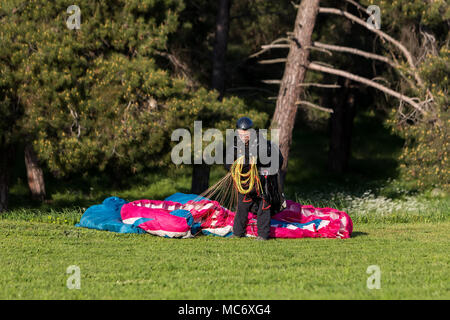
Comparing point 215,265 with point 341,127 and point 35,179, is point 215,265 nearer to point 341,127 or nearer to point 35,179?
point 35,179

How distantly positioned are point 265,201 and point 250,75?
9812mm

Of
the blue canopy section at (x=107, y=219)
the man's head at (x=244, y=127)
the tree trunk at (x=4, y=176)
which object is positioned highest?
the man's head at (x=244, y=127)

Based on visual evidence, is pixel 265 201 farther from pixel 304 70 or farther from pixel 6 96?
pixel 6 96

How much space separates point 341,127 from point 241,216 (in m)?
15.4

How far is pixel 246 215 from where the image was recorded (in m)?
9.08

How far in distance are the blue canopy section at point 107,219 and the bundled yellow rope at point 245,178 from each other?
1565 mm

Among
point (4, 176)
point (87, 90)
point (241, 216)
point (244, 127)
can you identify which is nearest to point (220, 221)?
point (241, 216)

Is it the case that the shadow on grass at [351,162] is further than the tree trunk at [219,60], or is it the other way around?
the shadow on grass at [351,162]

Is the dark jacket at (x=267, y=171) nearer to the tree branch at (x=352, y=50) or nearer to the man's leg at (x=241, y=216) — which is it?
the man's leg at (x=241, y=216)

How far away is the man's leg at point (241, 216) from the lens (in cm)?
901

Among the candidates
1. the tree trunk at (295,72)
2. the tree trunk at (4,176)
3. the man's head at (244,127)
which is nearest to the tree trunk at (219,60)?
the tree trunk at (295,72)

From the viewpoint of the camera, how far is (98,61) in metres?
13.6

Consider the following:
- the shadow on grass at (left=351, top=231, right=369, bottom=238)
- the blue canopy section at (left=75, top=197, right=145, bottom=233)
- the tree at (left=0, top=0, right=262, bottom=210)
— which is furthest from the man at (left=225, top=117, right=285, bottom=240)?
the tree at (left=0, top=0, right=262, bottom=210)

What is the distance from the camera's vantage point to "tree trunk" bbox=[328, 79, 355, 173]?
2295cm
